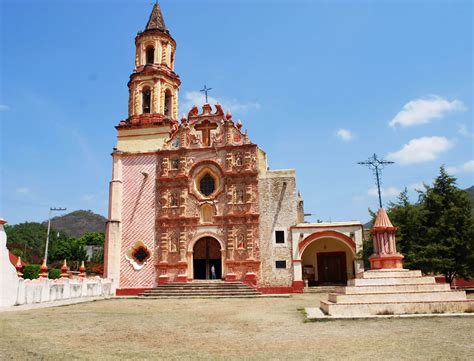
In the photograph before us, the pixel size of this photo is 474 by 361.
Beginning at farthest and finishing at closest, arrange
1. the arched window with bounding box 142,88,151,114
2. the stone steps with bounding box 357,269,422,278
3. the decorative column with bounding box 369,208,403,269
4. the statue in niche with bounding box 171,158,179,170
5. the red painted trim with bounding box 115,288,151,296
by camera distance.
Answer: the arched window with bounding box 142,88,151,114, the statue in niche with bounding box 171,158,179,170, the red painted trim with bounding box 115,288,151,296, the decorative column with bounding box 369,208,403,269, the stone steps with bounding box 357,269,422,278

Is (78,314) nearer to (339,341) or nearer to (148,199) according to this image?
(339,341)

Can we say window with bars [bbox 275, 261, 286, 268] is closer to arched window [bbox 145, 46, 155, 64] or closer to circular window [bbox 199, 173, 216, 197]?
circular window [bbox 199, 173, 216, 197]

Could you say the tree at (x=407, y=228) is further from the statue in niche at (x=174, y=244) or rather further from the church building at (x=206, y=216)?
the statue in niche at (x=174, y=244)

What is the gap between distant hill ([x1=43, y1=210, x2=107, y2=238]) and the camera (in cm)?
13838

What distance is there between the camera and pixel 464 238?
20.3m

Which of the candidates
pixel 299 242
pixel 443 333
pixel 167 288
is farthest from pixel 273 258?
pixel 443 333

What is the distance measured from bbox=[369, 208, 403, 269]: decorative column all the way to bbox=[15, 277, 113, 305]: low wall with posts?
44.2 feet

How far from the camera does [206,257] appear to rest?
25734 mm

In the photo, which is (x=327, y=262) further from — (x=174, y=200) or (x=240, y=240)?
(x=174, y=200)

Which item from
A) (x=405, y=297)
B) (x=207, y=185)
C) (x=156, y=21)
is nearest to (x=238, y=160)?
(x=207, y=185)

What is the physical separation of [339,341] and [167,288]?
56.4 ft

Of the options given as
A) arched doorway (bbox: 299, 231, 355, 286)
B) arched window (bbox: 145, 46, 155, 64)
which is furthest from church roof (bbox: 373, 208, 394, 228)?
arched window (bbox: 145, 46, 155, 64)

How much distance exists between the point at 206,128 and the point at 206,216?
5.61 metres

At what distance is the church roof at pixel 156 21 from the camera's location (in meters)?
28.5
